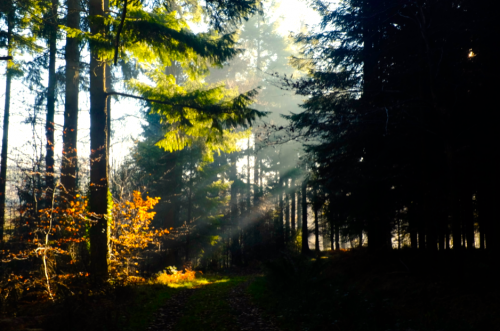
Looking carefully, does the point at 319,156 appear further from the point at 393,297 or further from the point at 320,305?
the point at 320,305

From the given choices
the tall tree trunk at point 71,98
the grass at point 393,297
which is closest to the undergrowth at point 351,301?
the grass at point 393,297

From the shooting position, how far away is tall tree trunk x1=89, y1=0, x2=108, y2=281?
9.35 m

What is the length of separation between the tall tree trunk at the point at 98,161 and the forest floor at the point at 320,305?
1451 millimetres

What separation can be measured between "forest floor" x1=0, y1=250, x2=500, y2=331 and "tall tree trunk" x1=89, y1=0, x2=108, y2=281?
1451mm

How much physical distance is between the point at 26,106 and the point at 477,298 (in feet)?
57.0

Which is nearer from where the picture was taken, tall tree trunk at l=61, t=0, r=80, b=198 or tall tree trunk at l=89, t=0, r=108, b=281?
tall tree trunk at l=89, t=0, r=108, b=281

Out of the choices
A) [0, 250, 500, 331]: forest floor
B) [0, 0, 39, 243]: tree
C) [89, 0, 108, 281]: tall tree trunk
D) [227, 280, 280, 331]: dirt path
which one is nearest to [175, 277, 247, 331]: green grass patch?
[0, 250, 500, 331]: forest floor

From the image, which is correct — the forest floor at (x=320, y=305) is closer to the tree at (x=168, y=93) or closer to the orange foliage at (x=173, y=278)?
the tree at (x=168, y=93)

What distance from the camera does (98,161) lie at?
31.4ft

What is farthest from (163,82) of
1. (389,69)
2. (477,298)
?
(477,298)

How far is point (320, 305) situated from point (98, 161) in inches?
286

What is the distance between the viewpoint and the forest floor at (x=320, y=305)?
19.0 ft

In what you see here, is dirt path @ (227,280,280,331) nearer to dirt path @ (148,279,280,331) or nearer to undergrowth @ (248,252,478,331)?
dirt path @ (148,279,280,331)

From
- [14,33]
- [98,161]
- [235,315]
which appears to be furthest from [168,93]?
[235,315]
